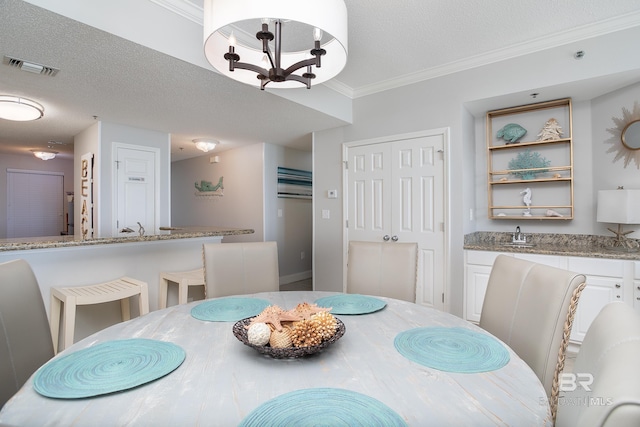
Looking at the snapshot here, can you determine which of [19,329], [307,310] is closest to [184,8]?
[19,329]

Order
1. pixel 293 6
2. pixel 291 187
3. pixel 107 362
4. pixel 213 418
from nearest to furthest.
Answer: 1. pixel 213 418
2. pixel 107 362
3. pixel 293 6
4. pixel 291 187

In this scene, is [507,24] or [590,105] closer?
[507,24]

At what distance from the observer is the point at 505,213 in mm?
3418

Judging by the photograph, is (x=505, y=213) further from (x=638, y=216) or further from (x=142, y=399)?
(x=142, y=399)

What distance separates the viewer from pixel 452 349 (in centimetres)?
103

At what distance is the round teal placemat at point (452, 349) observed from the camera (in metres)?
0.93

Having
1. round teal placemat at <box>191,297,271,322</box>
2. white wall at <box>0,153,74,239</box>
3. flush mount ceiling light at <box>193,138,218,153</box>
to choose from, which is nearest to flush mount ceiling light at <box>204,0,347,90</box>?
round teal placemat at <box>191,297,271,322</box>

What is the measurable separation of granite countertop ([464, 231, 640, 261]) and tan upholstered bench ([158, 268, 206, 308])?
242 cm

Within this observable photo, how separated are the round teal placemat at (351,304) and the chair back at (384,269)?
A: 42cm

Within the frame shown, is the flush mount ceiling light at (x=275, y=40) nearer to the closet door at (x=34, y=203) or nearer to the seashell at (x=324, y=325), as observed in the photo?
the seashell at (x=324, y=325)

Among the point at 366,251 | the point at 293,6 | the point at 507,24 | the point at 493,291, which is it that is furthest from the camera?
the point at 507,24

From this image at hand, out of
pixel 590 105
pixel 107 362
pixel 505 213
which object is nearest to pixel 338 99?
pixel 505 213

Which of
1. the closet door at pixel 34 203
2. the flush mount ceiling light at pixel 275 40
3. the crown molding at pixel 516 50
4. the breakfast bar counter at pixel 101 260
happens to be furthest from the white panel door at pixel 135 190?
the closet door at pixel 34 203

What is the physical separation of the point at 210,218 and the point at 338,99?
11.9 ft
